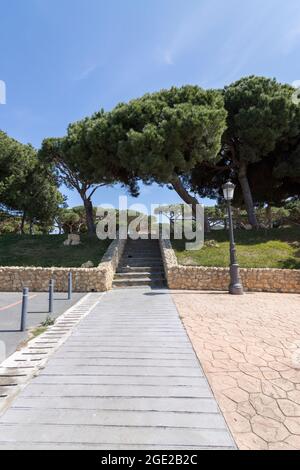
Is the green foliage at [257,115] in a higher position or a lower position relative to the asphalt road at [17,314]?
higher

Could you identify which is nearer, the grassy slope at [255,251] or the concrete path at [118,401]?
the concrete path at [118,401]

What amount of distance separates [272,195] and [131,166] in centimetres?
1326

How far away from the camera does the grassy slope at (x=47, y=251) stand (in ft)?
43.0

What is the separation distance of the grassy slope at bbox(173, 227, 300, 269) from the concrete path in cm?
791

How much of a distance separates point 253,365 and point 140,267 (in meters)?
9.23

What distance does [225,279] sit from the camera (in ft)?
34.1

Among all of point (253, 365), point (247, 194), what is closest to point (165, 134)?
point (247, 194)

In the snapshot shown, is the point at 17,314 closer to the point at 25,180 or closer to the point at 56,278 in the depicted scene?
the point at 56,278

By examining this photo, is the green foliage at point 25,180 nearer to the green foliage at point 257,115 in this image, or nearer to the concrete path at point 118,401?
the green foliage at point 257,115

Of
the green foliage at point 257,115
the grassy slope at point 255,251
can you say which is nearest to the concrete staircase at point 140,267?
the grassy slope at point 255,251

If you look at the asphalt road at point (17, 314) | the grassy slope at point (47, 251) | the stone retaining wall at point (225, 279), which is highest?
the grassy slope at point (47, 251)

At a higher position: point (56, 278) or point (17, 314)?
point (56, 278)

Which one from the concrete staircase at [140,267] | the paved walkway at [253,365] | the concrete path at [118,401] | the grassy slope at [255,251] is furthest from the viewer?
the grassy slope at [255,251]

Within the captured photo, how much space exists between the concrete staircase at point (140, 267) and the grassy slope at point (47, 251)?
1429 millimetres
